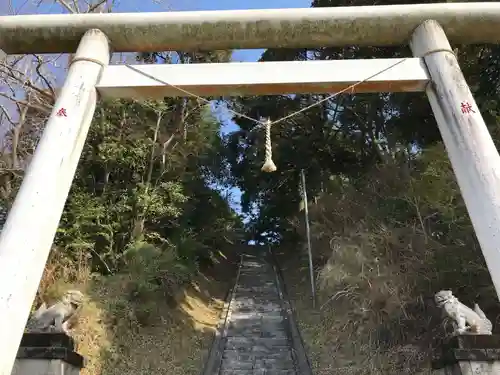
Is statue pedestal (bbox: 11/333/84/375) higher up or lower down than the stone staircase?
lower down

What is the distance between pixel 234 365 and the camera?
8898 mm

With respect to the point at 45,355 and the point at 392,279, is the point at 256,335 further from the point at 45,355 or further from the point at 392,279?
the point at 45,355

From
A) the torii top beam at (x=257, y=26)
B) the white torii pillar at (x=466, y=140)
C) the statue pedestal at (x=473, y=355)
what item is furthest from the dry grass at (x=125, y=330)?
the white torii pillar at (x=466, y=140)

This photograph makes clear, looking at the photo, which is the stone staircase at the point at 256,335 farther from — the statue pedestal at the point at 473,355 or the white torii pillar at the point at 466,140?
the white torii pillar at the point at 466,140

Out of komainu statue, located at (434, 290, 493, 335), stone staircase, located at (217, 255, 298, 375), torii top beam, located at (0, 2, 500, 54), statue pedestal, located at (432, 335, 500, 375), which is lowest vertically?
statue pedestal, located at (432, 335, 500, 375)

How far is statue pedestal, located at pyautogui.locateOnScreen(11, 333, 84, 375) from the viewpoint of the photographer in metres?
5.21

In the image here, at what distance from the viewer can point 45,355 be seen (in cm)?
524

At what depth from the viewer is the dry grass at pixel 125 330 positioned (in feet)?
29.0

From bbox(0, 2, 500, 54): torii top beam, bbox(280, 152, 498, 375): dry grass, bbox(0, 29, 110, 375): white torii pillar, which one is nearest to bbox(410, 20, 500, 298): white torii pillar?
bbox(0, 2, 500, 54): torii top beam

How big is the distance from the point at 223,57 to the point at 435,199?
8.70 m

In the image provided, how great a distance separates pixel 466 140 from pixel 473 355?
116 inches

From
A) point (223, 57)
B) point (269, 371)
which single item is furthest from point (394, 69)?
point (223, 57)

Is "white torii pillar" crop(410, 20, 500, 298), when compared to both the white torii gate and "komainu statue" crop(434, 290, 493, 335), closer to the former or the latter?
the white torii gate

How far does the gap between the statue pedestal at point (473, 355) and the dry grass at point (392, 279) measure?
6.66 ft
